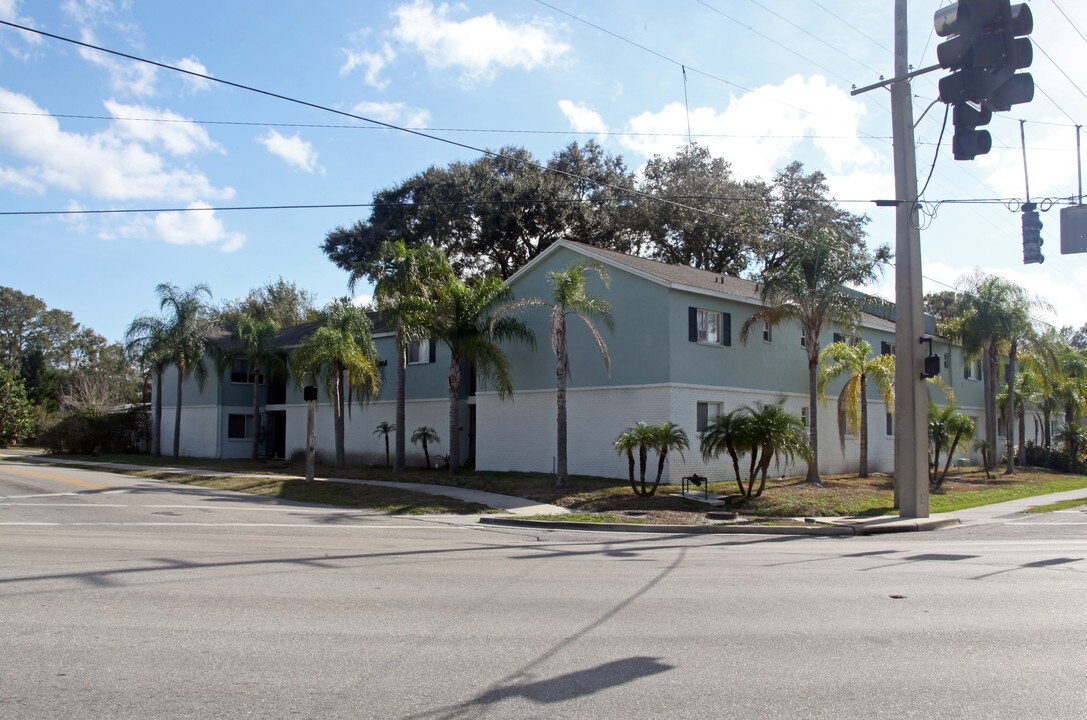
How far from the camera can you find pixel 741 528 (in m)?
17.8

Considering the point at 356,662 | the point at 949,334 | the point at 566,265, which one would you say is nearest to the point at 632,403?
the point at 566,265

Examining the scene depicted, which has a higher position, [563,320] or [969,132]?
[969,132]

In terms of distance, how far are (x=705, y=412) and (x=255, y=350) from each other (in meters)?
20.8

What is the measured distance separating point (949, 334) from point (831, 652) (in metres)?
33.8

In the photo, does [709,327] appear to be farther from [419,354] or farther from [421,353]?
[419,354]

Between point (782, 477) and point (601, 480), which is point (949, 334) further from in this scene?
point (601, 480)

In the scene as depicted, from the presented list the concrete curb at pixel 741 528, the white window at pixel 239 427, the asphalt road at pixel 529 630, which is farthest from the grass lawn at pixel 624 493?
the white window at pixel 239 427

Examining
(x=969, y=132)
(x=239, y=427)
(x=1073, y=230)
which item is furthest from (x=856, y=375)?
(x=239, y=427)

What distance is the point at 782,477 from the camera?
28516 millimetres

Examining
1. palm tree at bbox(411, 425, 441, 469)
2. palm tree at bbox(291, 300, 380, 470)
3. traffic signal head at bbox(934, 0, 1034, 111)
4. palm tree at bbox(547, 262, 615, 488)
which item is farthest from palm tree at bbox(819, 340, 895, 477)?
traffic signal head at bbox(934, 0, 1034, 111)

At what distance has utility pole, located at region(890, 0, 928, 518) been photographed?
63.9 feet

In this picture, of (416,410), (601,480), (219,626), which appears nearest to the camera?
(219,626)

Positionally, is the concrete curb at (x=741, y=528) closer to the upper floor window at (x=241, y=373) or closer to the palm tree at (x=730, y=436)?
the palm tree at (x=730, y=436)

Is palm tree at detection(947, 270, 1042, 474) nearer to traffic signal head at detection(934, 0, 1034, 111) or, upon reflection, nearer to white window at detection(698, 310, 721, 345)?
white window at detection(698, 310, 721, 345)
